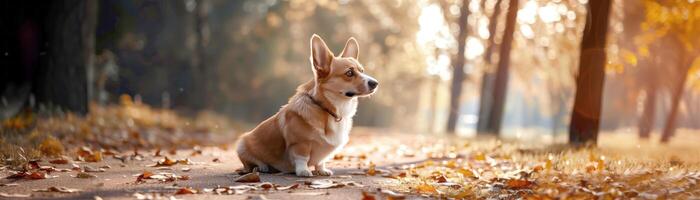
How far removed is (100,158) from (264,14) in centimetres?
2160

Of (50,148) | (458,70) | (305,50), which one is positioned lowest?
(50,148)

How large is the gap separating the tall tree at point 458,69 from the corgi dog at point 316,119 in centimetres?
1631

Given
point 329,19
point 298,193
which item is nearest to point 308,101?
point 298,193

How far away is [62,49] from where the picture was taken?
11.8 metres

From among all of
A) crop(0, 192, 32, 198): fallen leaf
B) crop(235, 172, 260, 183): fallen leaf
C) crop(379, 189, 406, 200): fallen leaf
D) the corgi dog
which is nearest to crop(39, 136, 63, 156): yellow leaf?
the corgi dog

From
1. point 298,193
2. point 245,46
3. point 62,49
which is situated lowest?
point 298,193

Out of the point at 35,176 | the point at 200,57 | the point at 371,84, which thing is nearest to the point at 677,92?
the point at 200,57

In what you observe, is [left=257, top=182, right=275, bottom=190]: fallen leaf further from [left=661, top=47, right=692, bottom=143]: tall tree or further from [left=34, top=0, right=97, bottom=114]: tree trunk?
[left=661, top=47, right=692, bottom=143]: tall tree

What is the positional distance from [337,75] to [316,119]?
0.45 meters

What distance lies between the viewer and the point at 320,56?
612cm

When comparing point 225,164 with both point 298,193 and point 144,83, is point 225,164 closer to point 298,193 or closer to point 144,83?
point 298,193

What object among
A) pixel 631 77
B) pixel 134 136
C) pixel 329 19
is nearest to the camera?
pixel 134 136

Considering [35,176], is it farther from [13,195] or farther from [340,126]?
[340,126]

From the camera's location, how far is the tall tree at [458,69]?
72.4ft
